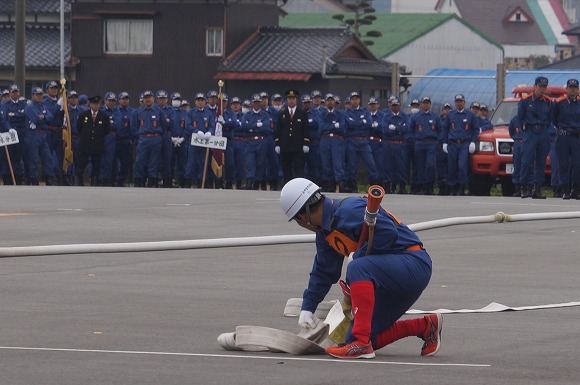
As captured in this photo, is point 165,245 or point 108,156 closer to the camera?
point 165,245

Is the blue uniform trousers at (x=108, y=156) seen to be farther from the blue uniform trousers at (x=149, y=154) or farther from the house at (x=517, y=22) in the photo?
the house at (x=517, y=22)

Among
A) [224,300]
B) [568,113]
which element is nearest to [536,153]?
[568,113]

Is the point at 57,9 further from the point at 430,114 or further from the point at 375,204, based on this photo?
the point at 375,204

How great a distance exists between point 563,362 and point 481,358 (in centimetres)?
52

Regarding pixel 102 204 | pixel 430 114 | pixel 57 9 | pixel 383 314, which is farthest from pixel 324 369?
pixel 57 9

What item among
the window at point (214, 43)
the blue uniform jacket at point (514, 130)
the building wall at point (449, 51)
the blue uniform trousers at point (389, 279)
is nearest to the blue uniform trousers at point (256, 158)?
the blue uniform jacket at point (514, 130)

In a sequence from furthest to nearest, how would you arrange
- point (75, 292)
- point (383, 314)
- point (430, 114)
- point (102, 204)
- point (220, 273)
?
point (430, 114)
point (102, 204)
point (220, 273)
point (75, 292)
point (383, 314)

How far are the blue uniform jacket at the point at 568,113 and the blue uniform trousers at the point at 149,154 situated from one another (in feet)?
31.8

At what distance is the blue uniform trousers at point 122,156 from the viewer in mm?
33750

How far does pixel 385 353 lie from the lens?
10.1 meters

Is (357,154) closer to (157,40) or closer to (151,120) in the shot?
(151,120)

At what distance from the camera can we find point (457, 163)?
31.5 metres

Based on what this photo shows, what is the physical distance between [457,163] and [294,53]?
22.3 metres

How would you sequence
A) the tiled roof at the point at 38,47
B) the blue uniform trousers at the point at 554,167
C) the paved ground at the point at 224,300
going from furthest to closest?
the tiled roof at the point at 38,47 < the blue uniform trousers at the point at 554,167 < the paved ground at the point at 224,300
